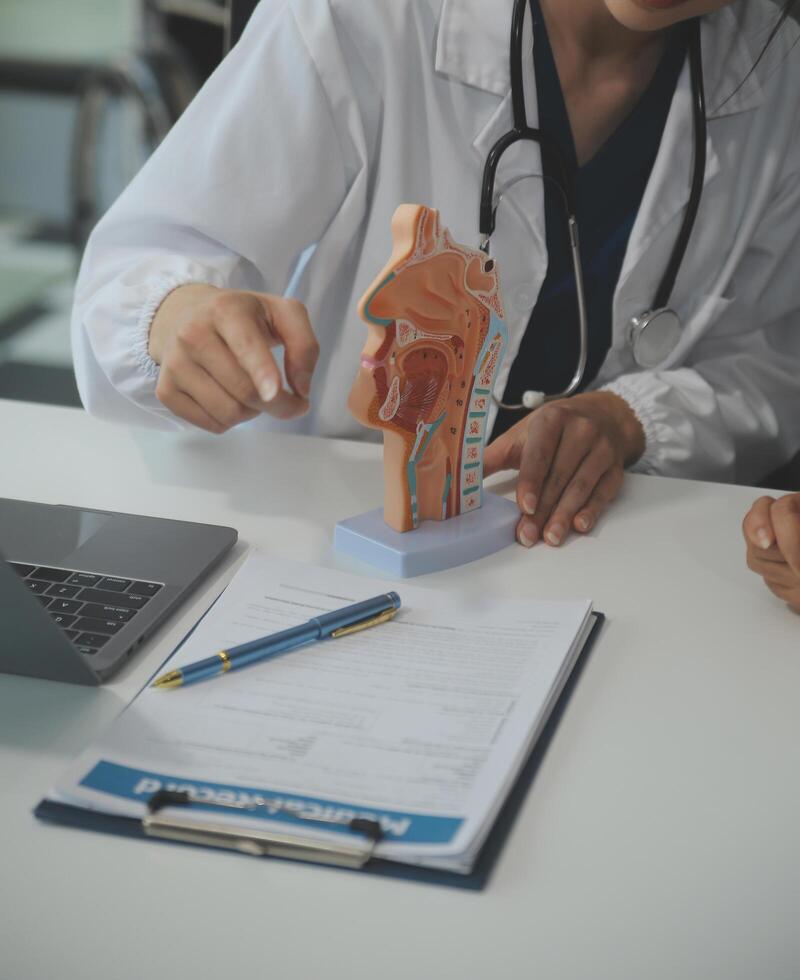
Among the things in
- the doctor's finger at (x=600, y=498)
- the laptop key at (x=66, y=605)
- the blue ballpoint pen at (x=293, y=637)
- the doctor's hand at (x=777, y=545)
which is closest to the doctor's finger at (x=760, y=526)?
the doctor's hand at (x=777, y=545)

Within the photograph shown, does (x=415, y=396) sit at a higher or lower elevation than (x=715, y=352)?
higher

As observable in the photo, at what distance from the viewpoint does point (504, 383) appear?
1164 millimetres

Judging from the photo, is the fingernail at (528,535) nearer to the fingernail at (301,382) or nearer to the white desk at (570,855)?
the white desk at (570,855)

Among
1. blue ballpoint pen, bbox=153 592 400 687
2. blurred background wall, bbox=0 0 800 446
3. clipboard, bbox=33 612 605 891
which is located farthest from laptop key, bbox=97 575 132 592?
blurred background wall, bbox=0 0 800 446

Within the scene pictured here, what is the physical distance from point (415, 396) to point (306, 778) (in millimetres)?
328

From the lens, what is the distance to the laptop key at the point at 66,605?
695mm

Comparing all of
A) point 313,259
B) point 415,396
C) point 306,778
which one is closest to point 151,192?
point 313,259

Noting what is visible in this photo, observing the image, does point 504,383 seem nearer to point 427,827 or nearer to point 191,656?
point 191,656

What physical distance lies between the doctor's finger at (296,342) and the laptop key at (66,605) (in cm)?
23

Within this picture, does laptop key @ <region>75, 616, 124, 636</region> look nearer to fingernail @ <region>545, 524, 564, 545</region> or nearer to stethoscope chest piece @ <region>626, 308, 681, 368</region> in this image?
fingernail @ <region>545, 524, 564, 545</region>

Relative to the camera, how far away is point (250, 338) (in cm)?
78

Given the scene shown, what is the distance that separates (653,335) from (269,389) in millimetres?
556

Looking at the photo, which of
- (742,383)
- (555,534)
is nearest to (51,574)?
(555,534)

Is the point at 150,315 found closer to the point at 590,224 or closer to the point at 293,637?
the point at 293,637
